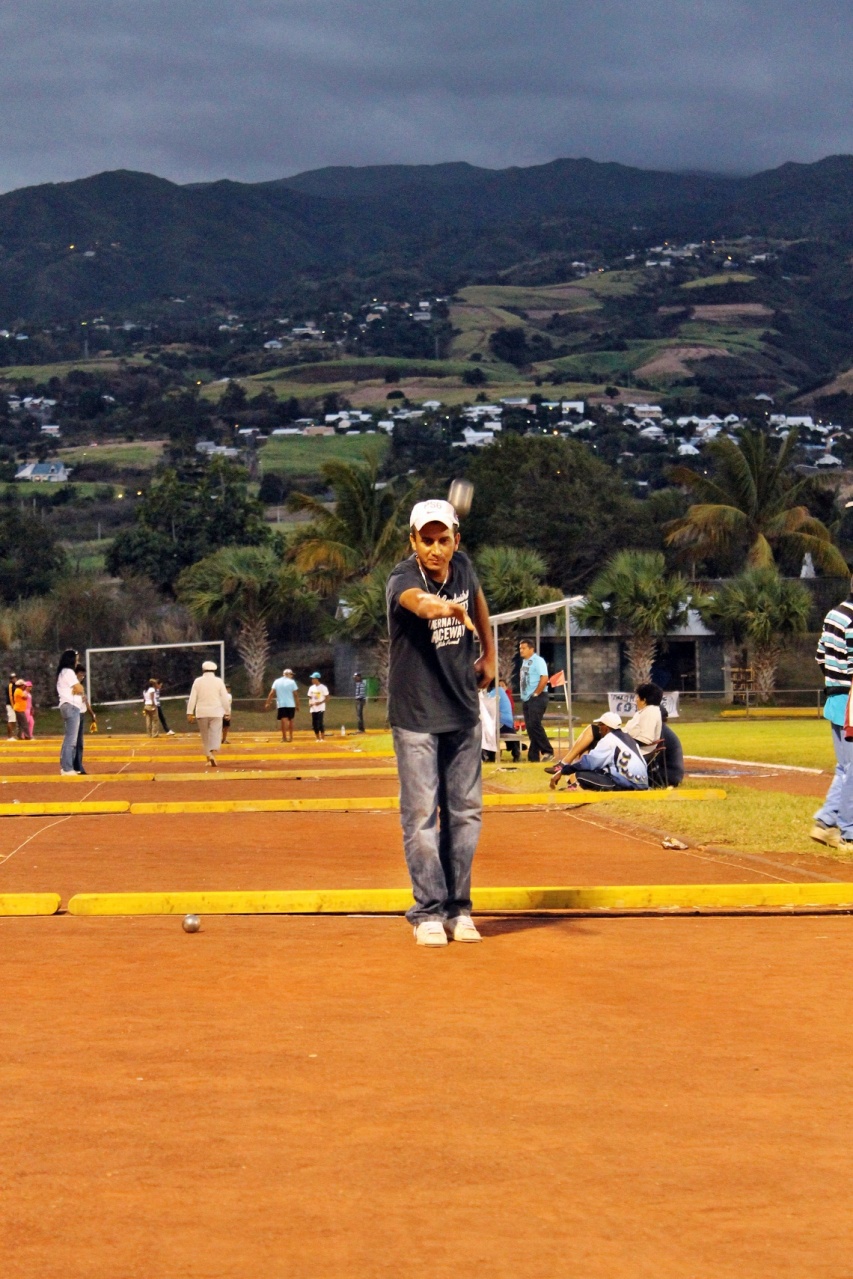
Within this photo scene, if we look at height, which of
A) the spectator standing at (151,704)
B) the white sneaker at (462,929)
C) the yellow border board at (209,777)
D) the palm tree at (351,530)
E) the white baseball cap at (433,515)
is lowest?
the spectator standing at (151,704)

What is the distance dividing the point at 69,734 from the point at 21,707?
1816 cm

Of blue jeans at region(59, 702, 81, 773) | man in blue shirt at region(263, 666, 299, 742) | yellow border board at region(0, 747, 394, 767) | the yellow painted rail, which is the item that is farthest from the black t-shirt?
man in blue shirt at region(263, 666, 299, 742)

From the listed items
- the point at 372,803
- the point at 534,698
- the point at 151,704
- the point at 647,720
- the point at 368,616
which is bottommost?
the point at 151,704

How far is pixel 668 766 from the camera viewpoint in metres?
16.2

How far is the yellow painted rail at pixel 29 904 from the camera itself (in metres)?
8.52

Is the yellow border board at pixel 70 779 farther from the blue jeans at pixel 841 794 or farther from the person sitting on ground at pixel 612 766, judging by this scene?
the blue jeans at pixel 841 794

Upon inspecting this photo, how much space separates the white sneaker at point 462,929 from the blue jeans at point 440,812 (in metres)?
0.04

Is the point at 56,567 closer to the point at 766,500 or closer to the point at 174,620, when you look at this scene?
the point at 174,620

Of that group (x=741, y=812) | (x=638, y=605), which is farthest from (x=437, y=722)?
(x=638, y=605)

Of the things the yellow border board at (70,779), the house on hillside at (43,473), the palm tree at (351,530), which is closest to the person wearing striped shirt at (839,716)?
the yellow border board at (70,779)

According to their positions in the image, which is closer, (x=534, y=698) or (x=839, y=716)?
(x=839, y=716)

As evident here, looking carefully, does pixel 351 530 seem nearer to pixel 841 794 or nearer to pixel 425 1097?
pixel 841 794

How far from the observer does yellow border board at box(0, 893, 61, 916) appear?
27.9ft

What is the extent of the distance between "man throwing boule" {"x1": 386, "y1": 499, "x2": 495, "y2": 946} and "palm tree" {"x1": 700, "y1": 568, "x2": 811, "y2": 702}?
44.3 m
